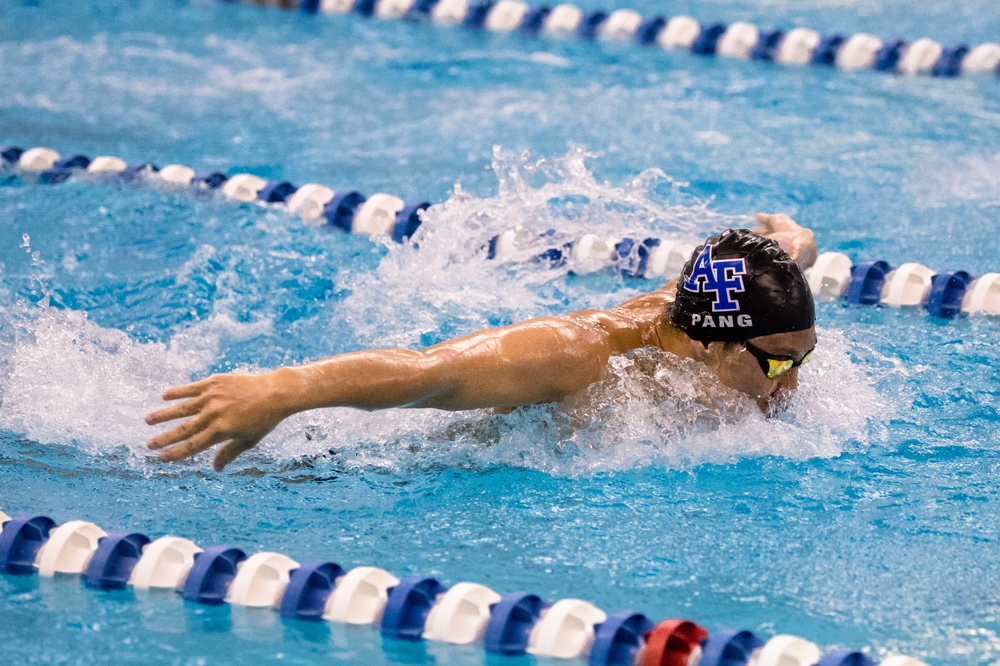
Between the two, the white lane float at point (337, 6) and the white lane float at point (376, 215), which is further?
the white lane float at point (337, 6)

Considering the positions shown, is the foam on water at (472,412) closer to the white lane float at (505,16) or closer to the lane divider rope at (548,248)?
the lane divider rope at (548,248)

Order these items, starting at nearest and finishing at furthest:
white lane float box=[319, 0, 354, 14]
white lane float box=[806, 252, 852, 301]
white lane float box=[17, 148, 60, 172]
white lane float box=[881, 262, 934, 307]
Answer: white lane float box=[881, 262, 934, 307] → white lane float box=[806, 252, 852, 301] → white lane float box=[17, 148, 60, 172] → white lane float box=[319, 0, 354, 14]

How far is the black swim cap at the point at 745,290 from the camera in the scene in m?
2.98

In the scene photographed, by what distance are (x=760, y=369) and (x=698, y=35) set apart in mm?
4593

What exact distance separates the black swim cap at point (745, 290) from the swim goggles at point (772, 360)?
0.03 meters

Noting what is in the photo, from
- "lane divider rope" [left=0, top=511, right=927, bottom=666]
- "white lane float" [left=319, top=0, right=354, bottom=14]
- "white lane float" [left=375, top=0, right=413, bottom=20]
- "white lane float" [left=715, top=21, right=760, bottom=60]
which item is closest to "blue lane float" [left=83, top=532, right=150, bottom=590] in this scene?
"lane divider rope" [left=0, top=511, right=927, bottom=666]

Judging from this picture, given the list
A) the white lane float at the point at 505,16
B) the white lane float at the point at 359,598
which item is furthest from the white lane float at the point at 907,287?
the white lane float at the point at 505,16

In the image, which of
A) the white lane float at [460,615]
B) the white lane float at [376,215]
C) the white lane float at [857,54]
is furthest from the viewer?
the white lane float at [857,54]

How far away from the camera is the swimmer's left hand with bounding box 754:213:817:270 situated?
12.7 ft

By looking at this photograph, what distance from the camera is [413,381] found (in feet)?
8.67

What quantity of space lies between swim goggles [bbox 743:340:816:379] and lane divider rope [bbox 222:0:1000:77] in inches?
171

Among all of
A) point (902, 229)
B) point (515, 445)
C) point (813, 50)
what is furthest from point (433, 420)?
point (813, 50)

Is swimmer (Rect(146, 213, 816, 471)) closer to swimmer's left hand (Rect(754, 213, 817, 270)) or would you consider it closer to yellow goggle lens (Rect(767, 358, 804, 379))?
yellow goggle lens (Rect(767, 358, 804, 379))

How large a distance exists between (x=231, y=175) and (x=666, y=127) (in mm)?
2093
